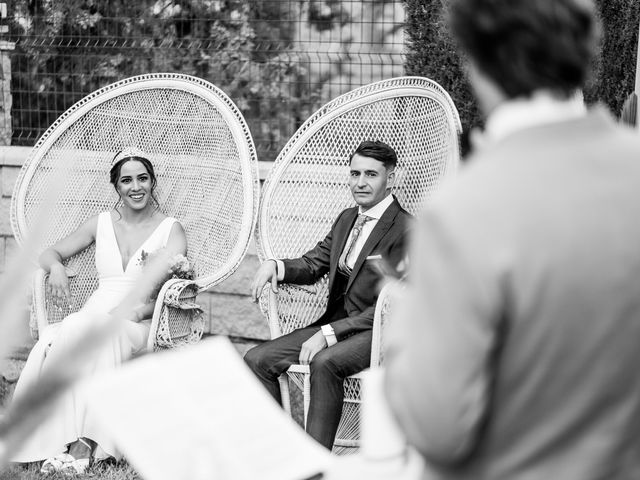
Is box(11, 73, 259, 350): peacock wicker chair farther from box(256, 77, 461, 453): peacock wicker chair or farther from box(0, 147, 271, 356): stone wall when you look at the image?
box(0, 147, 271, 356): stone wall

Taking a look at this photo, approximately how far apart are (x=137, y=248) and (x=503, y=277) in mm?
3583

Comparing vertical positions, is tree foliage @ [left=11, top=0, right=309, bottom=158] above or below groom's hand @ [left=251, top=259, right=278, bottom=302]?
above

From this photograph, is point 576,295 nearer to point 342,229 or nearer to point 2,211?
point 342,229

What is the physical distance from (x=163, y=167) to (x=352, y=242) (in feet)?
3.83

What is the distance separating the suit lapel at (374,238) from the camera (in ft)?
13.4

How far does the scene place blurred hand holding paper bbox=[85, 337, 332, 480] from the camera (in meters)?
1.42

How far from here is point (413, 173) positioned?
4.45 meters

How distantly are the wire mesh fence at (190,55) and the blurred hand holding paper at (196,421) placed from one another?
178 inches

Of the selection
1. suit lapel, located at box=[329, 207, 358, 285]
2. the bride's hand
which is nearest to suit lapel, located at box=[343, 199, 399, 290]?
suit lapel, located at box=[329, 207, 358, 285]

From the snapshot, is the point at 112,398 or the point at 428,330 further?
the point at 112,398

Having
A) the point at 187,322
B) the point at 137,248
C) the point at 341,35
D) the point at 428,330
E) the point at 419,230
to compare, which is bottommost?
the point at 187,322

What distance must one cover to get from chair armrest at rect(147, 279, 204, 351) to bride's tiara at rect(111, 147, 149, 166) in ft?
2.41

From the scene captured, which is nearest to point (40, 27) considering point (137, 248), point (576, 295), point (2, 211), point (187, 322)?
point (2, 211)

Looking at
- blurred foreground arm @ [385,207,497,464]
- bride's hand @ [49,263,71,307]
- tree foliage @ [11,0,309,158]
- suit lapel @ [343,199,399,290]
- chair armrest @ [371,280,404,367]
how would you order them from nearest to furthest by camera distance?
1. blurred foreground arm @ [385,207,497,464]
2. chair armrest @ [371,280,404,367]
3. suit lapel @ [343,199,399,290]
4. bride's hand @ [49,263,71,307]
5. tree foliage @ [11,0,309,158]
